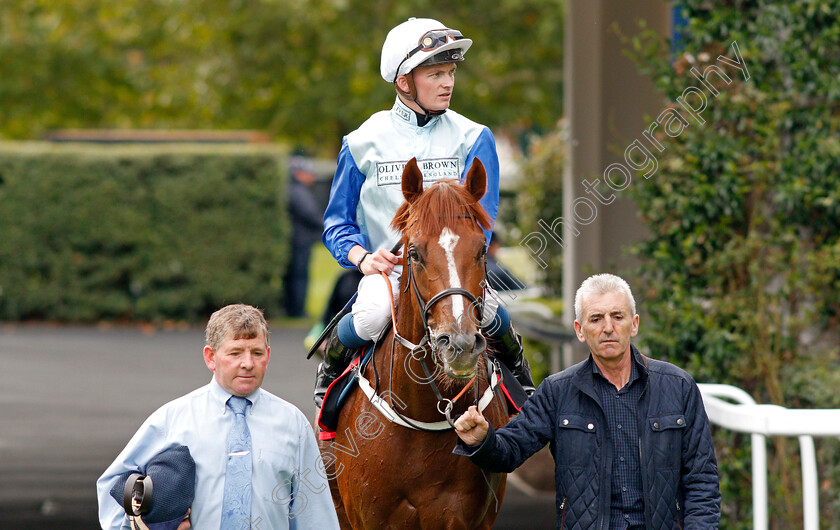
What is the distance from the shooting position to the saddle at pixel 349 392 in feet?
13.4

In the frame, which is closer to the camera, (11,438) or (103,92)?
(11,438)

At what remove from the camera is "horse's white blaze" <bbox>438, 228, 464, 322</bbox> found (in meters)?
3.30

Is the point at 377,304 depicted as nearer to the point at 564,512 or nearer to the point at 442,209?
the point at 442,209

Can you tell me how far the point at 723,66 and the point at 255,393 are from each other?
3723 millimetres

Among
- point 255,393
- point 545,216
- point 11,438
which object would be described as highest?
point 545,216

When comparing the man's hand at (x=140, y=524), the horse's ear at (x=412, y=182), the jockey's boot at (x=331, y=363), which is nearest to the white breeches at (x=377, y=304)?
the jockey's boot at (x=331, y=363)

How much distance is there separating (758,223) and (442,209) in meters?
2.95

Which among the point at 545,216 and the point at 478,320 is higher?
the point at 545,216

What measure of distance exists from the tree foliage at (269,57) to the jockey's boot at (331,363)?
444 inches

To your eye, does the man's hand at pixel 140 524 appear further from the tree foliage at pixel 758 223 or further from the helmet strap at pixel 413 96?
the tree foliage at pixel 758 223

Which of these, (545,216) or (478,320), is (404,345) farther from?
(545,216)

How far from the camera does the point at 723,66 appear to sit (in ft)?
19.8

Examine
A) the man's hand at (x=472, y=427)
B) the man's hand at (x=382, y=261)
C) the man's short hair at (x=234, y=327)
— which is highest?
the man's hand at (x=382, y=261)

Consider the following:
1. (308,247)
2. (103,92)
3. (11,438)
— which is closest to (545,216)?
(11,438)
